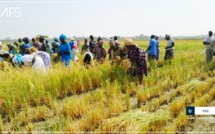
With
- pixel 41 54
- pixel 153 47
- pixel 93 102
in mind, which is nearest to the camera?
pixel 93 102

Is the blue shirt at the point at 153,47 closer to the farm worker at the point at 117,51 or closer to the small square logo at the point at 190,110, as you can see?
the farm worker at the point at 117,51

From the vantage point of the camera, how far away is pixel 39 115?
17.3ft

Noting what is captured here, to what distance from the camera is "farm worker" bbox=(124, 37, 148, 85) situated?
785 centimetres

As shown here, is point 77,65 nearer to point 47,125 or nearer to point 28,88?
point 28,88

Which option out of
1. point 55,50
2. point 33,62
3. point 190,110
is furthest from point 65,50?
point 190,110

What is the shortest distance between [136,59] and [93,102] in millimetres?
2408

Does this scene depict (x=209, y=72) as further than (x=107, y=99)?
Yes

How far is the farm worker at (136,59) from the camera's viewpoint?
7.85m

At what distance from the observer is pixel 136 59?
7898mm

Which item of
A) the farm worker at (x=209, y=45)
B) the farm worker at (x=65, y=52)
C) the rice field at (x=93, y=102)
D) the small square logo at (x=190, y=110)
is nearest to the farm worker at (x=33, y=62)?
the rice field at (x=93, y=102)

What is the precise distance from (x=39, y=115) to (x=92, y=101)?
1.17 m

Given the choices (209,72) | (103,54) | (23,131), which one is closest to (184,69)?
(209,72)

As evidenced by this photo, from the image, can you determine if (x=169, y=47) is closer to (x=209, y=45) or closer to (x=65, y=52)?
(x=209, y=45)

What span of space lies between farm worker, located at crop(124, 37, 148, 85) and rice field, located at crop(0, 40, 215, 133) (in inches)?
9.2
